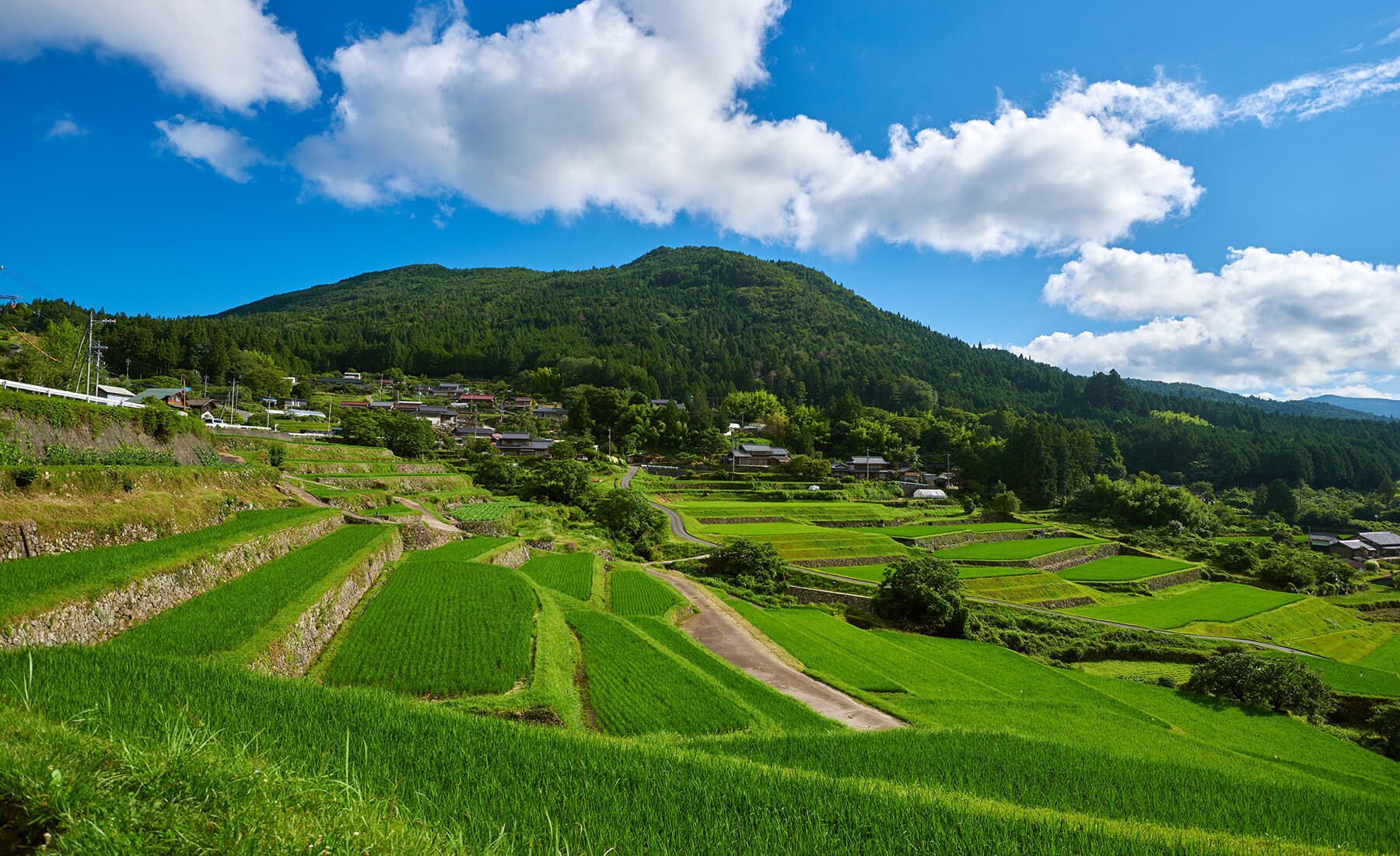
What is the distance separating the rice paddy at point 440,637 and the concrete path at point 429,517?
987 centimetres

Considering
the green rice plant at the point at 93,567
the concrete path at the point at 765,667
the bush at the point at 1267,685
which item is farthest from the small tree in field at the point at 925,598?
the green rice plant at the point at 93,567

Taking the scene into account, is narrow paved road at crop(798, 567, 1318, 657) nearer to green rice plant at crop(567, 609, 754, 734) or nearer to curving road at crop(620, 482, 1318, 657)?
curving road at crop(620, 482, 1318, 657)

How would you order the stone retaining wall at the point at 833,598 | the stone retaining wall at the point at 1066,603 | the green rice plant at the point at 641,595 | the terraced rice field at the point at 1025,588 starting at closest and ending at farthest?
the green rice plant at the point at 641,595 → the stone retaining wall at the point at 833,598 → the stone retaining wall at the point at 1066,603 → the terraced rice field at the point at 1025,588

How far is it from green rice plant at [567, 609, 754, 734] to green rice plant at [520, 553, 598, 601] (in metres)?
5.83

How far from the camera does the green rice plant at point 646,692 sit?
12039 mm

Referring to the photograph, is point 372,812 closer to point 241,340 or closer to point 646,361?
point 241,340

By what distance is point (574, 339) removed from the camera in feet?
468

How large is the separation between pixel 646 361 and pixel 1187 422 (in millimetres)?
119638

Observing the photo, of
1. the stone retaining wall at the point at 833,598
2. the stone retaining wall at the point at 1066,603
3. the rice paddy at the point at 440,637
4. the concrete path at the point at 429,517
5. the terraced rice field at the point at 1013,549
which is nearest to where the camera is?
the rice paddy at the point at 440,637

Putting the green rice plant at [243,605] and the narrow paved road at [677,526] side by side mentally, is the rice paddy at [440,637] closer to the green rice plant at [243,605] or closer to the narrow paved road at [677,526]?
the green rice plant at [243,605]

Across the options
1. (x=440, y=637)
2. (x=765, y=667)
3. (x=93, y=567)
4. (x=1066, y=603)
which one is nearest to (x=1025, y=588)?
(x=1066, y=603)

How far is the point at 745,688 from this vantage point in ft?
49.2

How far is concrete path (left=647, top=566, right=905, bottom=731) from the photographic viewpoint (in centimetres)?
1509

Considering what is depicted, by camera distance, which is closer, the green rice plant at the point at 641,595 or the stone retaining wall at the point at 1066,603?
the green rice plant at the point at 641,595
